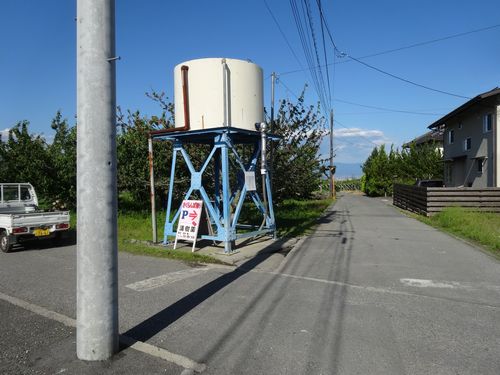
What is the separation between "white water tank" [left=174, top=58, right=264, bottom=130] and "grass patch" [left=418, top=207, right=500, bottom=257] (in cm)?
664

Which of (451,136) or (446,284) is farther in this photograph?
(451,136)

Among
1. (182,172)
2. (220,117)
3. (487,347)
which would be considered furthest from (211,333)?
(182,172)

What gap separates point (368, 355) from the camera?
393 cm

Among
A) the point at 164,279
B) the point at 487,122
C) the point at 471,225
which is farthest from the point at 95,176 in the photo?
the point at 487,122

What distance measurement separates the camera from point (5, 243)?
10461 mm

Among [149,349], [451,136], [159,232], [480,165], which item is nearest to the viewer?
[149,349]

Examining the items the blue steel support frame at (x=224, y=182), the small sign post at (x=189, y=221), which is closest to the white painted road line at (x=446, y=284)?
the blue steel support frame at (x=224, y=182)

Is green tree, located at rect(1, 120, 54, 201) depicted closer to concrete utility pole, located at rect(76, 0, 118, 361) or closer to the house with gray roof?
concrete utility pole, located at rect(76, 0, 118, 361)

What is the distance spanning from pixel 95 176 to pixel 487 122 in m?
24.3

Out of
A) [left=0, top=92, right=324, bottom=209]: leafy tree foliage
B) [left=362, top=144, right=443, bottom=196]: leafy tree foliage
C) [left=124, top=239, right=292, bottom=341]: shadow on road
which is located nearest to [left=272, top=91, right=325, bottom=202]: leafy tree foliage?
[left=0, top=92, right=324, bottom=209]: leafy tree foliage

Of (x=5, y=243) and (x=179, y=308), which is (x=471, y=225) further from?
(x=5, y=243)

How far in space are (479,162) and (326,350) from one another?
23719 mm

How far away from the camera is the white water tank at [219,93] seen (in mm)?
9562

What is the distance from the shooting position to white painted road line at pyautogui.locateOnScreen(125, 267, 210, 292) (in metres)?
6.51
